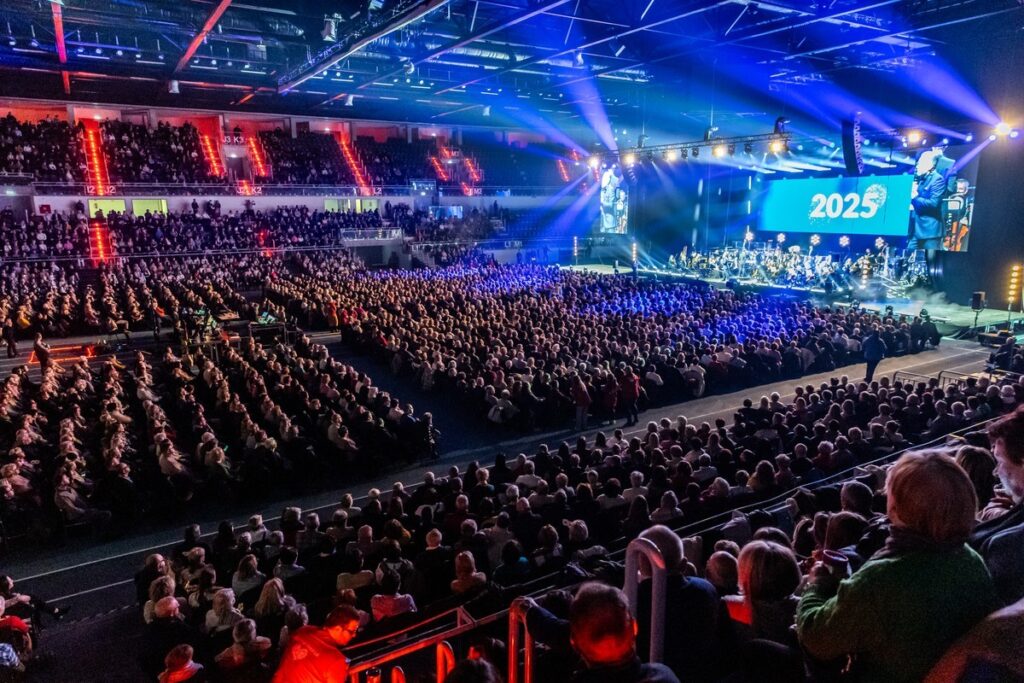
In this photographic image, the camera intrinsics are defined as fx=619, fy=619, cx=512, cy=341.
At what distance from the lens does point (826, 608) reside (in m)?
1.88

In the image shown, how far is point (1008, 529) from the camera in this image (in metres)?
2.10

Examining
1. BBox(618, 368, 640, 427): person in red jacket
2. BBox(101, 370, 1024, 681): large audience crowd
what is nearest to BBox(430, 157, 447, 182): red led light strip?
BBox(618, 368, 640, 427): person in red jacket

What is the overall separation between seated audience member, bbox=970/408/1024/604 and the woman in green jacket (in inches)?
16.1

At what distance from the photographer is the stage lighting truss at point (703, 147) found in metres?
17.9

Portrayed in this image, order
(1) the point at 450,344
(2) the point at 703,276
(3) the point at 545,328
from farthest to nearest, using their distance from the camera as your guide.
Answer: (2) the point at 703,276 → (3) the point at 545,328 → (1) the point at 450,344

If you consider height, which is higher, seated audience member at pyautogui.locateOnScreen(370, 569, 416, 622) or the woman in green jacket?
the woman in green jacket

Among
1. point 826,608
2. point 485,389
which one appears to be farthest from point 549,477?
point 826,608

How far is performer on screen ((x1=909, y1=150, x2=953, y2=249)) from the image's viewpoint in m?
19.5

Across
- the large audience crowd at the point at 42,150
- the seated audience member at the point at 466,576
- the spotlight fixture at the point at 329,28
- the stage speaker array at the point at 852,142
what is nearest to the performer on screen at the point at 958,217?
the stage speaker array at the point at 852,142

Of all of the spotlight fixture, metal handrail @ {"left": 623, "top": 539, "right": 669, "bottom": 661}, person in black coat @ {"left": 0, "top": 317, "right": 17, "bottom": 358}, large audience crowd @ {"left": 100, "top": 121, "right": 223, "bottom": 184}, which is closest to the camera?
metal handrail @ {"left": 623, "top": 539, "right": 669, "bottom": 661}

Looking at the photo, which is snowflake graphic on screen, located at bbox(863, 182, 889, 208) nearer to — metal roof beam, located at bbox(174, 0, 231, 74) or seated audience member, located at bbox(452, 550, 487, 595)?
metal roof beam, located at bbox(174, 0, 231, 74)

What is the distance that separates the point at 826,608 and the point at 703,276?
27.9 m

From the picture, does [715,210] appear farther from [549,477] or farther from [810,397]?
[549,477]

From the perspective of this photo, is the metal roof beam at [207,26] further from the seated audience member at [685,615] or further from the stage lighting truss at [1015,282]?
the stage lighting truss at [1015,282]
